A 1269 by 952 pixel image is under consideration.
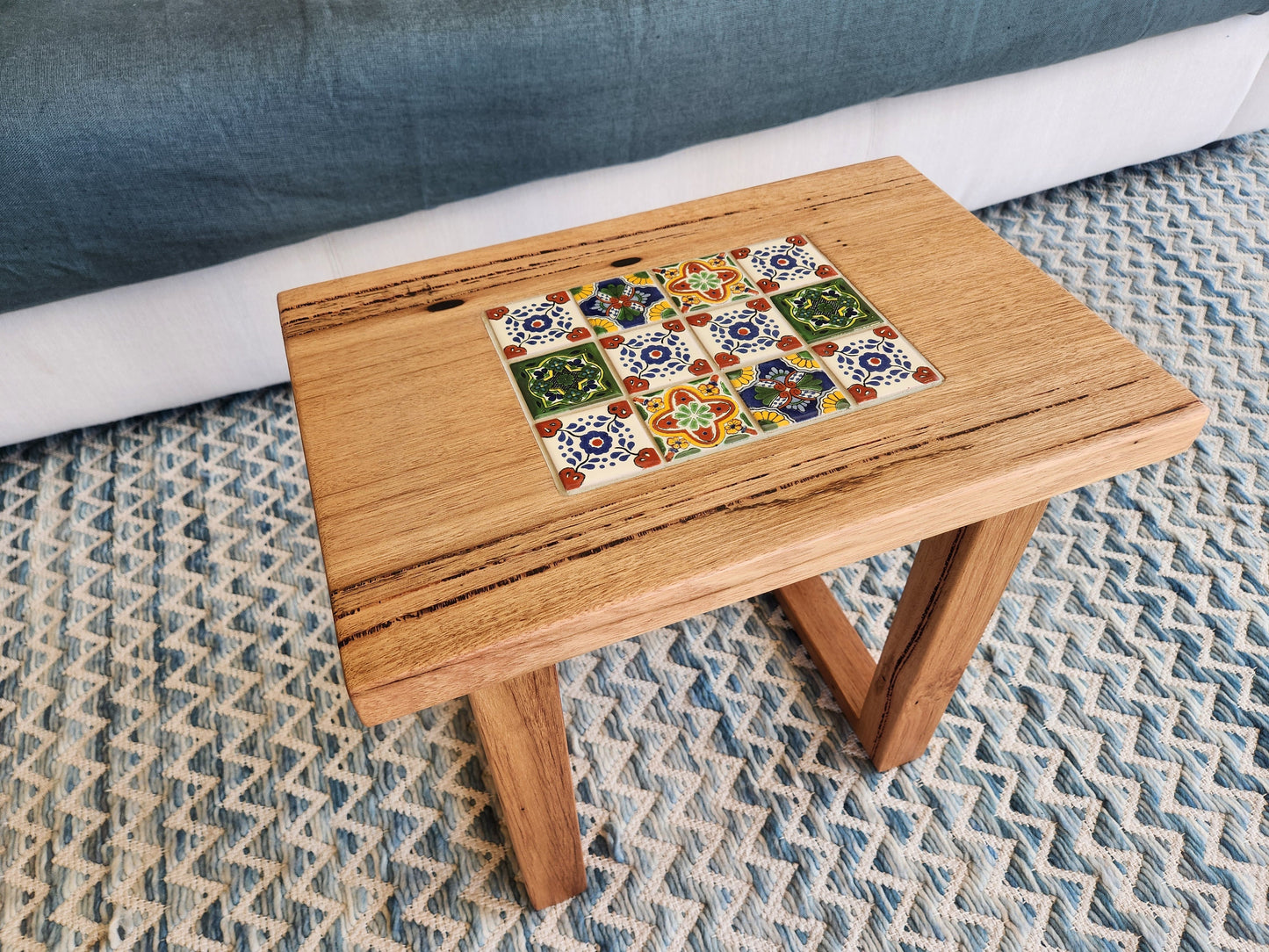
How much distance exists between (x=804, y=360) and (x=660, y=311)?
133 mm

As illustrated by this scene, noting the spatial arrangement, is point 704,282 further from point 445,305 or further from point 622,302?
point 445,305

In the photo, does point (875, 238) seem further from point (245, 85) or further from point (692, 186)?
point (245, 85)

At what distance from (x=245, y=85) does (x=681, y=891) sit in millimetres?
996

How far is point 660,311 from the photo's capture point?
730 mm

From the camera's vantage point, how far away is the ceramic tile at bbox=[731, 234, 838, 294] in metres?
0.75

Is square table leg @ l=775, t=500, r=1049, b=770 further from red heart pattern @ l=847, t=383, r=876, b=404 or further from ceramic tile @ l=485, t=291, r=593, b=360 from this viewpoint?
ceramic tile @ l=485, t=291, r=593, b=360

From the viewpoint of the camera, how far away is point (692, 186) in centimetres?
131

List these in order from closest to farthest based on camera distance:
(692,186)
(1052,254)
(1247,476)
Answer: (1247,476) < (692,186) < (1052,254)

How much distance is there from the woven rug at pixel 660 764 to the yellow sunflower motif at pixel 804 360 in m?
0.43

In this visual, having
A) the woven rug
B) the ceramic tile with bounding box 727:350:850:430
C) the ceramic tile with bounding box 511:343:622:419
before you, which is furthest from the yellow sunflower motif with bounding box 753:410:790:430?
the woven rug

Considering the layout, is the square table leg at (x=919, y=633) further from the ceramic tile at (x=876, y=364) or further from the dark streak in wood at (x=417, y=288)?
the dark streak in wood at (x=417, y=288)

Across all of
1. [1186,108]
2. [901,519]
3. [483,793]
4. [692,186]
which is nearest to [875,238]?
[901,519]

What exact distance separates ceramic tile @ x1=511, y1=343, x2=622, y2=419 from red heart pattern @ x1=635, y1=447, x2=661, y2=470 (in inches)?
2.6

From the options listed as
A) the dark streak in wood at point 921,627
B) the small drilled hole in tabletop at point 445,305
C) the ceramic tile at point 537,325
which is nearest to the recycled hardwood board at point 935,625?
the dark streak in wood at point 921,627
